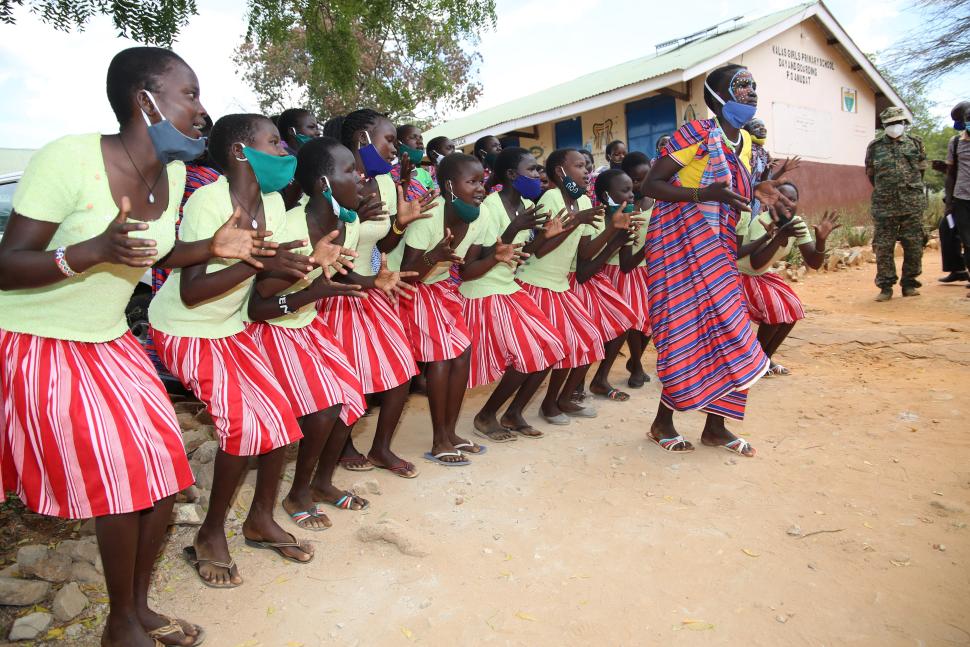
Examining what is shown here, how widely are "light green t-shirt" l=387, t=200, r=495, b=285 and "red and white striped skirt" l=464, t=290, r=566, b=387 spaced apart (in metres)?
0.35

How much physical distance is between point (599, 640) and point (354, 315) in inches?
80.2

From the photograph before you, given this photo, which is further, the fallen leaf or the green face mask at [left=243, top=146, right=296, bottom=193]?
the green face mask at [left=243, top=146, right=296, bottom=193]

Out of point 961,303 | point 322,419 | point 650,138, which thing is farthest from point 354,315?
point 650,138

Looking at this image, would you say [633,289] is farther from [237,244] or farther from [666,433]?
[237,244]

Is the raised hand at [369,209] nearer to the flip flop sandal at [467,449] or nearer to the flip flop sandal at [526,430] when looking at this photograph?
the flip flop sandal at [467,449]

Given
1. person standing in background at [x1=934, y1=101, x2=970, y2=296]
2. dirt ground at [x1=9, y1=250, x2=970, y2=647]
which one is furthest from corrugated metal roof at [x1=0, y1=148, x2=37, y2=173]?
person standing in background at [x1=934, y1=101, x2=970, y2=296]

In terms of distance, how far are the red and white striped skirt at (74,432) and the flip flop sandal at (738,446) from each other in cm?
300

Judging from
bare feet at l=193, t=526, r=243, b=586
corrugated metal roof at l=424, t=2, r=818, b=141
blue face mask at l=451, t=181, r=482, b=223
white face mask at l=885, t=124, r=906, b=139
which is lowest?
bare feet at l=193, t=526, r=243, b=586

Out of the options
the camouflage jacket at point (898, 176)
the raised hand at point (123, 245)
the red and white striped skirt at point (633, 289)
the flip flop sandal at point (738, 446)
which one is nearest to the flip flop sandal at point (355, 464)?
the flip flop sandal at point (738, 446)

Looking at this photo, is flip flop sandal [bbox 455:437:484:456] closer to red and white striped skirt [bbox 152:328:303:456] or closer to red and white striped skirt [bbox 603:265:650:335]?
red and white striped skirt [bbox 152:328:303:456]

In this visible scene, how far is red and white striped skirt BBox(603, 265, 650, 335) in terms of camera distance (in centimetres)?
545

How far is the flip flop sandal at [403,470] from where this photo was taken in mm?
3818

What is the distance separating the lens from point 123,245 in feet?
6.12

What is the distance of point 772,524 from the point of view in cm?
305
